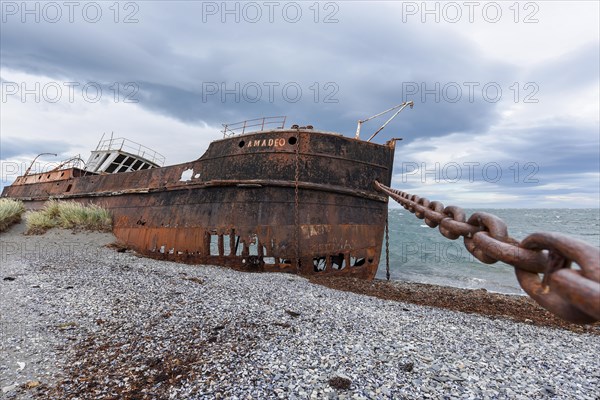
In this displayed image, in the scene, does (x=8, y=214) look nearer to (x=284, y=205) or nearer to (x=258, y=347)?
(x=284, y=205)

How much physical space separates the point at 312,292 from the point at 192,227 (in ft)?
15.1

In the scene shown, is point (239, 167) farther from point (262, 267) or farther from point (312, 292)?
point (312, 292)

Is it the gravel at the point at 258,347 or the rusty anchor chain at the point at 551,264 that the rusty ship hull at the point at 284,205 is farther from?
the rusty anchor chain at the point at 551,264

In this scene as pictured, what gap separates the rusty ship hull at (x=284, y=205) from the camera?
27.1 ft

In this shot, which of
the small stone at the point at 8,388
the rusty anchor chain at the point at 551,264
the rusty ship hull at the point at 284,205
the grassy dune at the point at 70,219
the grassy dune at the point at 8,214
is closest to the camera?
the rusty anchor chain at the point at 551,264

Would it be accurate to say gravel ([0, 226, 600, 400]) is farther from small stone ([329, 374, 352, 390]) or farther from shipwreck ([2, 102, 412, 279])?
shipwreck ([2, 102, 412, 279])

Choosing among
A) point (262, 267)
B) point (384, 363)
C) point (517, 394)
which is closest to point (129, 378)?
point (384, 363)

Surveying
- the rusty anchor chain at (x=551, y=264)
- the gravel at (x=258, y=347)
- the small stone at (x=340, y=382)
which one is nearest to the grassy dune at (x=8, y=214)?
the gravel at (x=258, y=347)

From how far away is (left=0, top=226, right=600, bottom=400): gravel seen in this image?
9.42 ft

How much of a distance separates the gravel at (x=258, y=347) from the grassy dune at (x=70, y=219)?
248 inches

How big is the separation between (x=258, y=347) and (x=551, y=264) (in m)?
3.18

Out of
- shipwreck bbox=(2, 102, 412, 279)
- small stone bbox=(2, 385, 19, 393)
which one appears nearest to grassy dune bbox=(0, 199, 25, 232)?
shipwreck bbox=(2, 102, 412, 279)

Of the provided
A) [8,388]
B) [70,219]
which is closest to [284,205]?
[8,388]

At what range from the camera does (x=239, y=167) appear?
893cm
